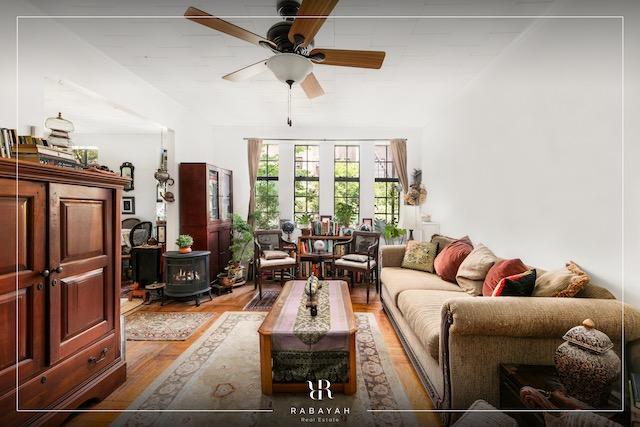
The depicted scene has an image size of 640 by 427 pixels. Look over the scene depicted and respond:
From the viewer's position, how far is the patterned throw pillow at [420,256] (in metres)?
3.53

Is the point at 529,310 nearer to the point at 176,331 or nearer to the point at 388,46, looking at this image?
the point at 388,46

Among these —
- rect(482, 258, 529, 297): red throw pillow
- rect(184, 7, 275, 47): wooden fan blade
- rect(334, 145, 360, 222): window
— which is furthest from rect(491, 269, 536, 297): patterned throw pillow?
rect(334, 145, 360, 222): window

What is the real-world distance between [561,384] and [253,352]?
2120 mm

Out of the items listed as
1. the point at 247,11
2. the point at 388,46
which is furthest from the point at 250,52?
the point at 388,46

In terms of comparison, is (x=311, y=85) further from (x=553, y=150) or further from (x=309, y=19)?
(x=553, y=150)

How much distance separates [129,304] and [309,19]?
158 inches

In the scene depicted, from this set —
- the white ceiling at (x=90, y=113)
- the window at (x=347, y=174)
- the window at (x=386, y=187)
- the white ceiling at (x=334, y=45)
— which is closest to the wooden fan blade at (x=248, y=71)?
the white ceiling at (x=334, y=45)

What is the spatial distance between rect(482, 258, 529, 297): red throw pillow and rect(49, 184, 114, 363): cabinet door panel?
278 centimetres

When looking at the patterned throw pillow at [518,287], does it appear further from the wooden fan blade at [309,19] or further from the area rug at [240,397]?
the wooden fan blade at [309,19]

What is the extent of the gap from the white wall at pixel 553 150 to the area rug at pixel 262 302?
2.70 metres

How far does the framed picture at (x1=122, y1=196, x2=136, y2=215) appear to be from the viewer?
5848 millimetres

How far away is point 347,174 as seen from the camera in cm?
559

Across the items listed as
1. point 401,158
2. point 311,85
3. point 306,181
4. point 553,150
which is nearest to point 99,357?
point 311,85

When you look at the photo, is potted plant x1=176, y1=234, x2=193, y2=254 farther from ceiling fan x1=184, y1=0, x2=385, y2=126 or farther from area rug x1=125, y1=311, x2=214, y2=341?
ceiling fan x1=184, y1=0, x2=385, y2=126
